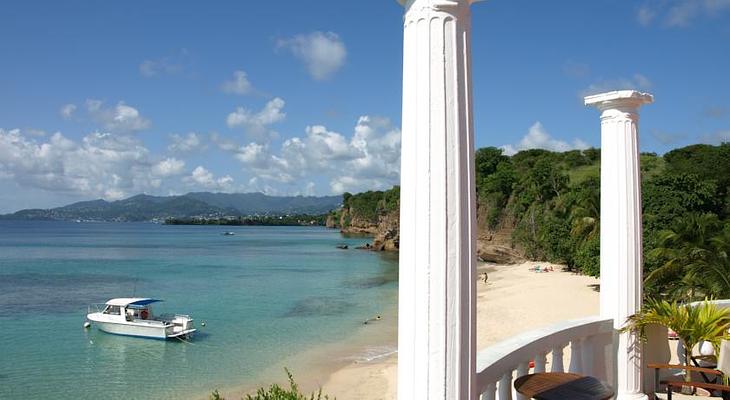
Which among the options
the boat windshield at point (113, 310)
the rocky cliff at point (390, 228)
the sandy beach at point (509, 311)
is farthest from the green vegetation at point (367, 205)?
the boat windshield at point (113, 310)

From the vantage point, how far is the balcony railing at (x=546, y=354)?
13.7ft

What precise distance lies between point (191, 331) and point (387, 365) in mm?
12374

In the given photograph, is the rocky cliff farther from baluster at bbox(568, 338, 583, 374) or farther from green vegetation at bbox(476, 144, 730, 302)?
baluster at bbox(568, 338, 583, 374)

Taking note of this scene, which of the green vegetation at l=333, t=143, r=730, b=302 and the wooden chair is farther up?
the green vegetation at l=333, t=143, r=730, b=302

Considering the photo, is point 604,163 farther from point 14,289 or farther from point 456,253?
point 14,289

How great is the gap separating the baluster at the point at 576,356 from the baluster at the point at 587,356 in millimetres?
48

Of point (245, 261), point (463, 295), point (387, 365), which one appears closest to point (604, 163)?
point (463, 295)

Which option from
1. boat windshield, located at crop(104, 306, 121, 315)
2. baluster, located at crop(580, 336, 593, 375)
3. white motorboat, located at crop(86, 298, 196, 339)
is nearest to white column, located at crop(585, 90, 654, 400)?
baluster, located at crop(580, 336, 593, 375)

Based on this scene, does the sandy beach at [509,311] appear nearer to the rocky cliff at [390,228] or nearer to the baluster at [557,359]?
the rocky cliff at [390,228]

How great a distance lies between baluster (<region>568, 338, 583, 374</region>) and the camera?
5445 mm

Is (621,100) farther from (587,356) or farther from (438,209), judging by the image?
(438,209)

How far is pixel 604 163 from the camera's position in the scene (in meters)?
5.95

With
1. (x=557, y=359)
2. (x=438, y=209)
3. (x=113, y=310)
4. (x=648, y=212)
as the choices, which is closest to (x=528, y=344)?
(x=557, y=359)

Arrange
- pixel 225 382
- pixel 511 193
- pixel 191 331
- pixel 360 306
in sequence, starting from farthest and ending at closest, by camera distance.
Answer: pixel 511 193 → pixel 360 306 → pixel 191 331 → pixel 225 382
